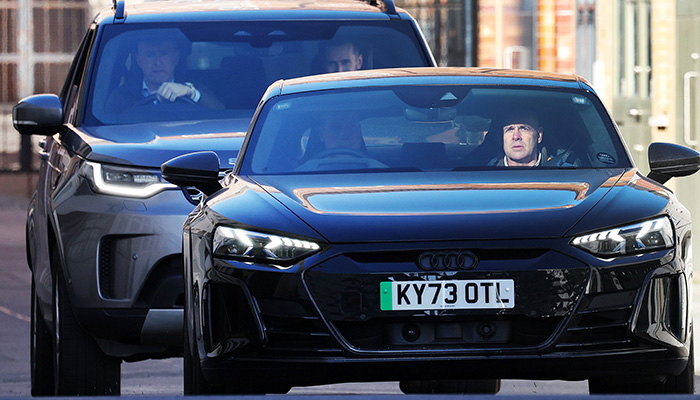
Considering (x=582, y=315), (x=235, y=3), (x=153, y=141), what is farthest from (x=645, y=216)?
(x=235, y=3)

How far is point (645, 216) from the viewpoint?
5832 mm

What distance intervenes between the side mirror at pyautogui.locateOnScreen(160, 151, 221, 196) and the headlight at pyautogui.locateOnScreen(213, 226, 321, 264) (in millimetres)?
750

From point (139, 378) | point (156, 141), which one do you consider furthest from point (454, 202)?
point (139, 378)

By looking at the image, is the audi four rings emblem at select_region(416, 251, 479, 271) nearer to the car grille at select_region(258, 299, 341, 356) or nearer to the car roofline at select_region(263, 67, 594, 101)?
the car grille at select_region(258, 299, 341, 356)

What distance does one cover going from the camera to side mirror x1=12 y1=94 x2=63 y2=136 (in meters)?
8.40

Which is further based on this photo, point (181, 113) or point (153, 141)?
point (181, 113)

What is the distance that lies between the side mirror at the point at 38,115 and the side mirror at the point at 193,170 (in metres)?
1.91

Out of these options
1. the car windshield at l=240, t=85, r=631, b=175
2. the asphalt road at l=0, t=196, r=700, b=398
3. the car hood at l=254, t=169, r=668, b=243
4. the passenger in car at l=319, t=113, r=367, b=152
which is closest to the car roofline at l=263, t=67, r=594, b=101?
the car windshield at l=240, t=85, r=631, b=175

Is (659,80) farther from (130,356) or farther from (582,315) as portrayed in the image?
(582,315)

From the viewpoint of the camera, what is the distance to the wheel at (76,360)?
7641mm

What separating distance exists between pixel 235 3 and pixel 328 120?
101 inches

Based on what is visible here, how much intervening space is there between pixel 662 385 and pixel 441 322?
34.2 inches

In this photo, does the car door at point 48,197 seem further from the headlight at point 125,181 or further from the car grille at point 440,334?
the car grille at point 440,334

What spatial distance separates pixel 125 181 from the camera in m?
7.50
